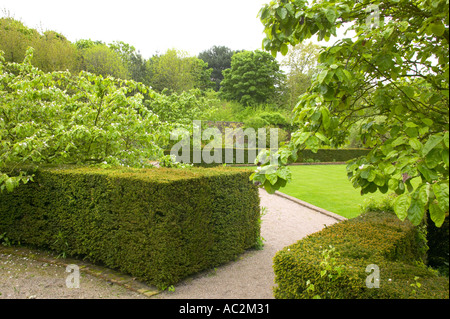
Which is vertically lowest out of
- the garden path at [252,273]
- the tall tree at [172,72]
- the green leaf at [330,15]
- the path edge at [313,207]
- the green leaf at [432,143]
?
the garden path at [252,273]

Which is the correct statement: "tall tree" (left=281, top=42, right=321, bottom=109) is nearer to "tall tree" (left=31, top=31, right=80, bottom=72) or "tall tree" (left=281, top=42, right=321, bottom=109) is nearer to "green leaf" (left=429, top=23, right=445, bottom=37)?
"tall tree" (left=31, top=31, right=80, bottom=72)

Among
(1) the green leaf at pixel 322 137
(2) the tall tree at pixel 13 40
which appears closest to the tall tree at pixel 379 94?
(1) the green leaf at pixel 322 137

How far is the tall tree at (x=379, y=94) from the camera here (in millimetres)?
1780

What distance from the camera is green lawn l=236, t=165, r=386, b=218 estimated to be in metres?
9.38

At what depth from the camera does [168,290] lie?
13.8ft

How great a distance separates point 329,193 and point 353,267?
9.20 m

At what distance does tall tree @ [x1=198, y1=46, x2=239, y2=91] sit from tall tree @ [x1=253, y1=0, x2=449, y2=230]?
162 feet

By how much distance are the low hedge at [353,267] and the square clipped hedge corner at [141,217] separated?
5.45 ft

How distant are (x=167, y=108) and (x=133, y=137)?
1023 centimetres

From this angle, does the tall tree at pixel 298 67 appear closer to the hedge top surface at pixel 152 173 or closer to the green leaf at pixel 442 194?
the hedge top surface at pixel 152 173

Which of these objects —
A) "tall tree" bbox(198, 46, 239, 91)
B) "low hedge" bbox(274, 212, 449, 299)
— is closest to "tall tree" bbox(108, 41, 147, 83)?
"tall tree" bbox(198, 46, 239, 91)
